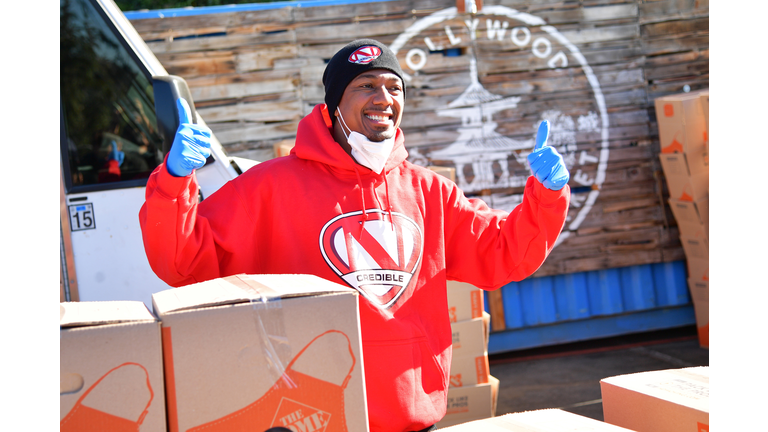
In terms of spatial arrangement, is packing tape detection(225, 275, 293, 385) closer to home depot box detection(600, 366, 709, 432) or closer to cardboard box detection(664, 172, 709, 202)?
home depot box detection(600, 366, 709, 432)

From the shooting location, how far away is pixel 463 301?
13.3ft

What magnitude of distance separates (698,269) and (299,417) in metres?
5.56

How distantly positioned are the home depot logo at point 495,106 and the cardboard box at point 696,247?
1.01 m

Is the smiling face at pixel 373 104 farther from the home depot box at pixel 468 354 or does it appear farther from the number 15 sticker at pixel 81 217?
the home depot box at pixel 468 354

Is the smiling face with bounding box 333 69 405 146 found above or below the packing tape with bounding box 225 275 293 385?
above

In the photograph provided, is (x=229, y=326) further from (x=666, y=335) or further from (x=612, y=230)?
(x=666, y=335)

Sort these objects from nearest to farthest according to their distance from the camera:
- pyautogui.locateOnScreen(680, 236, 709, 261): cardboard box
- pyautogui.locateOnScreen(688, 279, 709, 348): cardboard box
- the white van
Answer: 1. the white van
2. pyautogui.locateOnScreen(680, 236, 709, 261): cardboard box
3. pyautogui.locateOnScreen(688, 279, 709, 348): cardboard box

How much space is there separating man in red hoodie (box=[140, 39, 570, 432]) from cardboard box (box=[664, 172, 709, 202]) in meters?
3.97

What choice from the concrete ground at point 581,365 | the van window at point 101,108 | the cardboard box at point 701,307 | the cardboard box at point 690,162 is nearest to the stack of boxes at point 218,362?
the van window at point 101,108

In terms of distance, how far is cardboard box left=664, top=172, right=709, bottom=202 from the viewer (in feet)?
18.3

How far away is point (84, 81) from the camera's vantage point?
3.13 m

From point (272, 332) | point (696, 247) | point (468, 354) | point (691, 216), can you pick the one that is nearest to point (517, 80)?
point (691, 216)

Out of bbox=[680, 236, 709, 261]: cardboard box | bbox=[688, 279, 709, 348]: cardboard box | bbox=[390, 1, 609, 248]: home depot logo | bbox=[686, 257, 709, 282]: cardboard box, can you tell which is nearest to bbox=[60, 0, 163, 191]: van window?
bbox=[390, 1, 609, 248]: home depot logo

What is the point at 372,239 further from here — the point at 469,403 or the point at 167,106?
the point at 469,403
